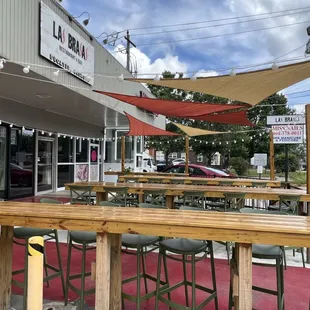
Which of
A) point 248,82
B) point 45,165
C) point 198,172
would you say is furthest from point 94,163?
point 248,82

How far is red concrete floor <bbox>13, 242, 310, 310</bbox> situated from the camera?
9.55ft

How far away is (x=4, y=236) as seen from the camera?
2783 mm

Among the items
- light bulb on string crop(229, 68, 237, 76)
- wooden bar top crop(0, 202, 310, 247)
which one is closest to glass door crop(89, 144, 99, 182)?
light bulb on string crop(229, 68, 237, 76)

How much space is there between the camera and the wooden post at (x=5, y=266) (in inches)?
108

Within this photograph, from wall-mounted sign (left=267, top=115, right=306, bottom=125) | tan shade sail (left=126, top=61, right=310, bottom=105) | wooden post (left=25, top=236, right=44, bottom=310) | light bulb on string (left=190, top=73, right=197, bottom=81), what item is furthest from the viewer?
wall-mounted sign (left=267, top=115, right=306, bottom=125)

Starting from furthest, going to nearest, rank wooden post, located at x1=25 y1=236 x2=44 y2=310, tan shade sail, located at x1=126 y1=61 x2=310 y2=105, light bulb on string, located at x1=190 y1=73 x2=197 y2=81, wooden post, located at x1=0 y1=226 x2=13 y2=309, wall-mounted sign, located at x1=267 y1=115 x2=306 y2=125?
wall-mounted sign, located at x1=267 y1=115 x2=306 y2=125
light bulb on string, located at x1=190 y1=73 x2=197 y2=81
tan shade sail, located at x1=126 y1=61 x2=310 y2=105
wooden post, located at x1=0 y1=226 x2=13 y2=309
wooden post, located at x1=25 y1=236 x2=44 y2=310

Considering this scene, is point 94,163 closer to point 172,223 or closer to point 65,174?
point 65,174

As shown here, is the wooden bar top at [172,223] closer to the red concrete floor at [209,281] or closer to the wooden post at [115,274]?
the wooden post at [115,274]

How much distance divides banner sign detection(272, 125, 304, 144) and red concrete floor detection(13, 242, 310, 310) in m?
4.12

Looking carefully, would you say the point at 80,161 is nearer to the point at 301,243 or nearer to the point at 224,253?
the point at 224,253

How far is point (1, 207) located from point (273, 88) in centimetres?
390

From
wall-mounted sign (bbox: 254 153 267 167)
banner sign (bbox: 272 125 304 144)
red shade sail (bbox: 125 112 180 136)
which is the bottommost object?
wall-mounted sign (bbox: 254 153 267 167)

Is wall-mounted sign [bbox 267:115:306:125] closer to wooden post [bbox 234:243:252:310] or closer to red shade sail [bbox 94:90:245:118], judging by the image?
red shade sail [bbox 94:90:245:118]

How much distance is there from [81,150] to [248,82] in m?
8.48
